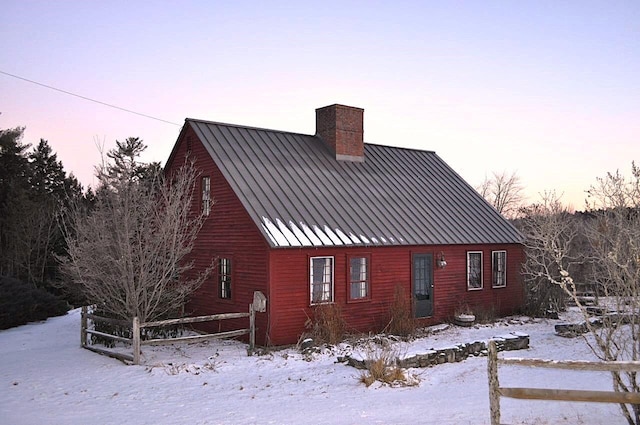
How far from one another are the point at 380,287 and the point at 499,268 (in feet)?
22.3

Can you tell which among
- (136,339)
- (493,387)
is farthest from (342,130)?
(493,387)

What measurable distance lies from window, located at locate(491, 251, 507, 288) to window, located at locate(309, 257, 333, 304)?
8.25 meters

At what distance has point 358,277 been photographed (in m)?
16.4

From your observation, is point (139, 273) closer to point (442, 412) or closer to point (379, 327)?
point (379, 327)

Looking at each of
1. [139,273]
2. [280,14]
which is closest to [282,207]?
[139,273]

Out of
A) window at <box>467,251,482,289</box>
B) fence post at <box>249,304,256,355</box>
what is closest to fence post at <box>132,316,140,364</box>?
fence post at <box>249,304,256,355</box>

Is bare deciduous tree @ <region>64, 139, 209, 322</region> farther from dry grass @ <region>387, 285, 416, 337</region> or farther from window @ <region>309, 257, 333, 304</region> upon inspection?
dry grass @ <region>387, 285, 416, 337</region>

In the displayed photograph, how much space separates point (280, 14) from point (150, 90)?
7.09 meters

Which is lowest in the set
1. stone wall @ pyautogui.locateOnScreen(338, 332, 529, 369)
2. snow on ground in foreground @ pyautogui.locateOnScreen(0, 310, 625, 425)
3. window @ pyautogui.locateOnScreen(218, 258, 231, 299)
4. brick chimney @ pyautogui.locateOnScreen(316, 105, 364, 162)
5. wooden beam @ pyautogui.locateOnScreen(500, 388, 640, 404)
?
snow on ground in foreground @ pyautogui.locateOnScreen(0, 310, 625, 425)

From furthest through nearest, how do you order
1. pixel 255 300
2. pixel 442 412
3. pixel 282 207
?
pixel 282 207 < pixel 255 300 < pixel 442 412

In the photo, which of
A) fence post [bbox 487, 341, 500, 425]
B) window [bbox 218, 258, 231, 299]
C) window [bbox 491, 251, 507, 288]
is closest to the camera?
fence post [bbox 487, 341, 500, 425]

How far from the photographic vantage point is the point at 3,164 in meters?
35.1

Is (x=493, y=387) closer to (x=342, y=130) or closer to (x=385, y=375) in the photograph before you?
(x=385, y=375)

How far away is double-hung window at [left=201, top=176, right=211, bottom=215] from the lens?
1725 centimetres
